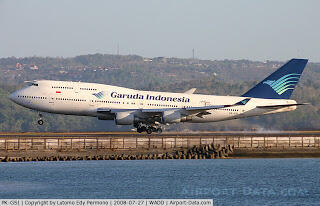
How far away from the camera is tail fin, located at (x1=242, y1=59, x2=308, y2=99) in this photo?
85.8 m

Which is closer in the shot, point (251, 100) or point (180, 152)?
point (180, 152)

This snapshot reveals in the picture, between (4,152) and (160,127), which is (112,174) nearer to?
(4,152)

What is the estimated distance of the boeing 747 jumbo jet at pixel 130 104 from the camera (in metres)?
78.5

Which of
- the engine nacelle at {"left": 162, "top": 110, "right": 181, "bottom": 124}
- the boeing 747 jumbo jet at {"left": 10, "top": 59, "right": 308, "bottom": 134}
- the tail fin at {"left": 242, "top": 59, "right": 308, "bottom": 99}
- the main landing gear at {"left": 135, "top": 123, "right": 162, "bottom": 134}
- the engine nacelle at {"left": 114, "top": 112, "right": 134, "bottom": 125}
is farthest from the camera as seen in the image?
the tail fin at {"left": 242, "top": 59, "right": 308, "bottom": 99}

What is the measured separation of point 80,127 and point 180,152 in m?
74.7

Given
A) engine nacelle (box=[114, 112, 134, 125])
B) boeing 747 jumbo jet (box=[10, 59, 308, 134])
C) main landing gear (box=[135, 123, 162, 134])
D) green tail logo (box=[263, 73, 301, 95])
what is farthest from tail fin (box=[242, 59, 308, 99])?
engine nacelle (box=[114, 112, 134, 125])


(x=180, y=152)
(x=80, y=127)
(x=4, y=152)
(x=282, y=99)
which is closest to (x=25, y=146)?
(x=4, y=152)

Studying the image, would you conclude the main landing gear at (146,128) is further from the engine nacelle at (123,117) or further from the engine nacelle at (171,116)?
the engine nacelle at (171,116)

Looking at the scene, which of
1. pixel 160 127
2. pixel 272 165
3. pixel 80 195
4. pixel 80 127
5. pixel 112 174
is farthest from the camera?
pixel 80 127

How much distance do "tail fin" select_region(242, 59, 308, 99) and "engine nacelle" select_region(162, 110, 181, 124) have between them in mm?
10729

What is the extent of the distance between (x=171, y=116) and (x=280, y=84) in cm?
1483

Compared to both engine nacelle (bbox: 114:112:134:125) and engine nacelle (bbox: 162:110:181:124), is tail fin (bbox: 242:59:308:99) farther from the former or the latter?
engine nacelle (bbox: 114:112:134:125)

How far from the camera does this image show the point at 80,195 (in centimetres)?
5462

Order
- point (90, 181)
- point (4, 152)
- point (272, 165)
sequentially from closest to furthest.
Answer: point (90, 181) < point (4, 152) < point (272, 165)
